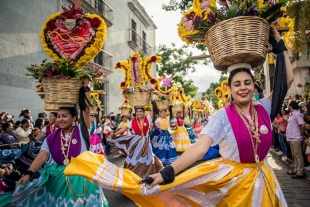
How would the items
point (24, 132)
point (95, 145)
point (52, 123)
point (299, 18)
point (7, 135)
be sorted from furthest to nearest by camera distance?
point (95, 145) → point (299, 18) → point (24, 132) → point (7, 135) → point (52, 123)

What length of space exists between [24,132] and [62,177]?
4.04m

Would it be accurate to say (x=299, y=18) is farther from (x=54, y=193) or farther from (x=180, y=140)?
(x=54, y=193)

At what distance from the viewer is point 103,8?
15.9 metres

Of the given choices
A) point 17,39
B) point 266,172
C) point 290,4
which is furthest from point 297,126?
point 17,39

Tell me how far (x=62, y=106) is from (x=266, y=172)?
96.5 inches

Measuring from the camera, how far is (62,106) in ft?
10.9

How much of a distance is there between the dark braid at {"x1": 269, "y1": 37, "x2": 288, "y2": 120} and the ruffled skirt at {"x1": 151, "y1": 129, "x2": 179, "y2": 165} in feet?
19.6

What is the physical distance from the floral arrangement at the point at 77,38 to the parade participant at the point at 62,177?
0.45 metres

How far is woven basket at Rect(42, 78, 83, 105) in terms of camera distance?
306 cm

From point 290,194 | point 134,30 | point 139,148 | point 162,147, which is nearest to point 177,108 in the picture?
point 162,147

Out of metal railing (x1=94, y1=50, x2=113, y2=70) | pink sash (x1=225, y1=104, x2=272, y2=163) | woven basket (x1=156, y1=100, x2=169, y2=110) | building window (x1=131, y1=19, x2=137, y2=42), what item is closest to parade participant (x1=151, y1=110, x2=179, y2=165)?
woven basket (x1=156, y1=100, x2=169, y2=110)

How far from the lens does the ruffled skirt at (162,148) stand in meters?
8.22

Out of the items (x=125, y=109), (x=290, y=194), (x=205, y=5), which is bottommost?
(x=290, y=194)

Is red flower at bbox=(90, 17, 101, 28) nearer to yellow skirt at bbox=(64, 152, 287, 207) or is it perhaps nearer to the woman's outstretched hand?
yellow skirt at bbox=(64, 152, 287, 207)
